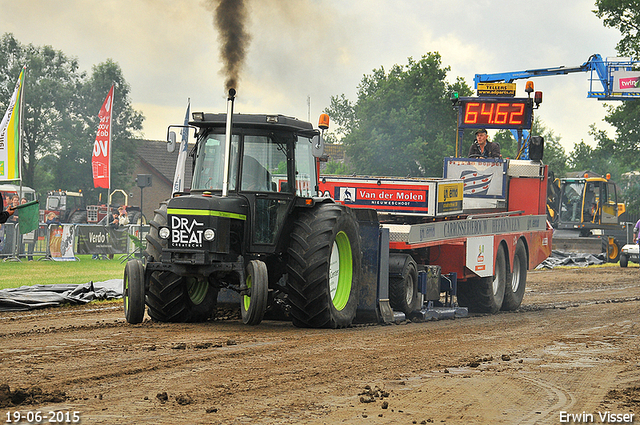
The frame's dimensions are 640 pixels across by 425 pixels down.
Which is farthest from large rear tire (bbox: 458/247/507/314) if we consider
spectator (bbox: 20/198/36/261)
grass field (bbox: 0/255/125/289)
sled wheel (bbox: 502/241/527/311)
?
spectator (bbox: 20/198/36/261)

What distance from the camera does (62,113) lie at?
174ft

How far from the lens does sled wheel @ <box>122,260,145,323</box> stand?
9.58 m

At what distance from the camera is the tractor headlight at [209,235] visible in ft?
30.2

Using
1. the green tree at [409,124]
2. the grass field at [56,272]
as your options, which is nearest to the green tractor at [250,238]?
the grass field at [56,272]

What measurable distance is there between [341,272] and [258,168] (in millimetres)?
1620

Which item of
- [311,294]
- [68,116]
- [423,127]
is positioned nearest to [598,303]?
[311,294]

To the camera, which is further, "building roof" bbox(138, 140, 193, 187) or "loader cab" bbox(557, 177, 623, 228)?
"building roof" bbox(138, 140, 193, 187)

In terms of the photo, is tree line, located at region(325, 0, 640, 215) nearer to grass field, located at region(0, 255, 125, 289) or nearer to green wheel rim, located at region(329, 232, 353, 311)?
grass field, located at region(0, 255, 125, 289)

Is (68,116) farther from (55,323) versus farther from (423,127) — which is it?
(55,323)

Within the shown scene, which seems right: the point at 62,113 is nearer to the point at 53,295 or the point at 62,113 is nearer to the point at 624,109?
the point at 624,109

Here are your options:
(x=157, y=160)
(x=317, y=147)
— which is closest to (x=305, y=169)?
(x=317, y=147)

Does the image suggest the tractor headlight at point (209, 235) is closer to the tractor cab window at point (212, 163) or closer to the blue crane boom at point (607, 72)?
the tractor cab window at point (212, 163)

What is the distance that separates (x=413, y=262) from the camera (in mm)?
11648

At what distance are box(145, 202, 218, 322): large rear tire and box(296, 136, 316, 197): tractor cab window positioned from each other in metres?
1.60
